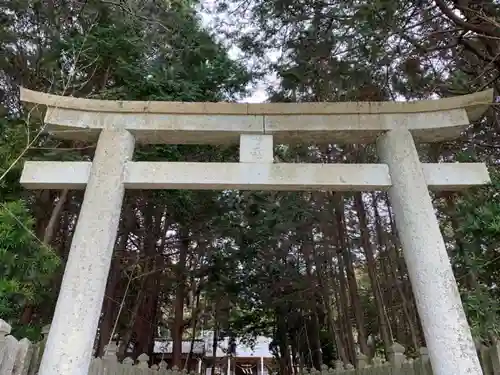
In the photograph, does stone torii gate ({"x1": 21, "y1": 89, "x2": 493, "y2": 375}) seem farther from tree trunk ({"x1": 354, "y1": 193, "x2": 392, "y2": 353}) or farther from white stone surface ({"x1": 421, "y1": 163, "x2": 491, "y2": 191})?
tree trunk ({"x1": 354, "y1": 193, "x2": 392, "y2": 353})

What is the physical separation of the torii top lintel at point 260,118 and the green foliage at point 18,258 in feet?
3.06

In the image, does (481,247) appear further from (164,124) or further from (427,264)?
(164,124)

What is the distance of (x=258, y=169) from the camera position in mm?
3410

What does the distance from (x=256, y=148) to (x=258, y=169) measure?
0.19 metres

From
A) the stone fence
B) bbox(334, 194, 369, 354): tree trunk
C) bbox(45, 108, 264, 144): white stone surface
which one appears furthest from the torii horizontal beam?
bbox(334, 194, 369, 354): tree trunk

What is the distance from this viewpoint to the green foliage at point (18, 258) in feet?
9.08

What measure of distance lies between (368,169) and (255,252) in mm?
5199

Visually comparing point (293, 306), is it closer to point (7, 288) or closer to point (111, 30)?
point (111, 30)

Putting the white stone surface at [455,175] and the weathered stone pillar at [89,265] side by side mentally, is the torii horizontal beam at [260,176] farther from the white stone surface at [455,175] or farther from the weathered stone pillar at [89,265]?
the weathered stone pillar at [89,265]

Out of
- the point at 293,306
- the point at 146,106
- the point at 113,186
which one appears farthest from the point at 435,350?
the point at 293,306

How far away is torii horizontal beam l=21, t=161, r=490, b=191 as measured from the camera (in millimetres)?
3346

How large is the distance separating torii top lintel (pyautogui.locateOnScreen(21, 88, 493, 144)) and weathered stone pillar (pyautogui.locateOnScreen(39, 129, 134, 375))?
179 mm

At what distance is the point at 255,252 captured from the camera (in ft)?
27.6

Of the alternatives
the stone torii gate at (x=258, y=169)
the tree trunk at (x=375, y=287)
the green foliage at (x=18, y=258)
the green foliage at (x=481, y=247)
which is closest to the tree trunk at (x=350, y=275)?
the tree trunk at (x=375, y=287)
